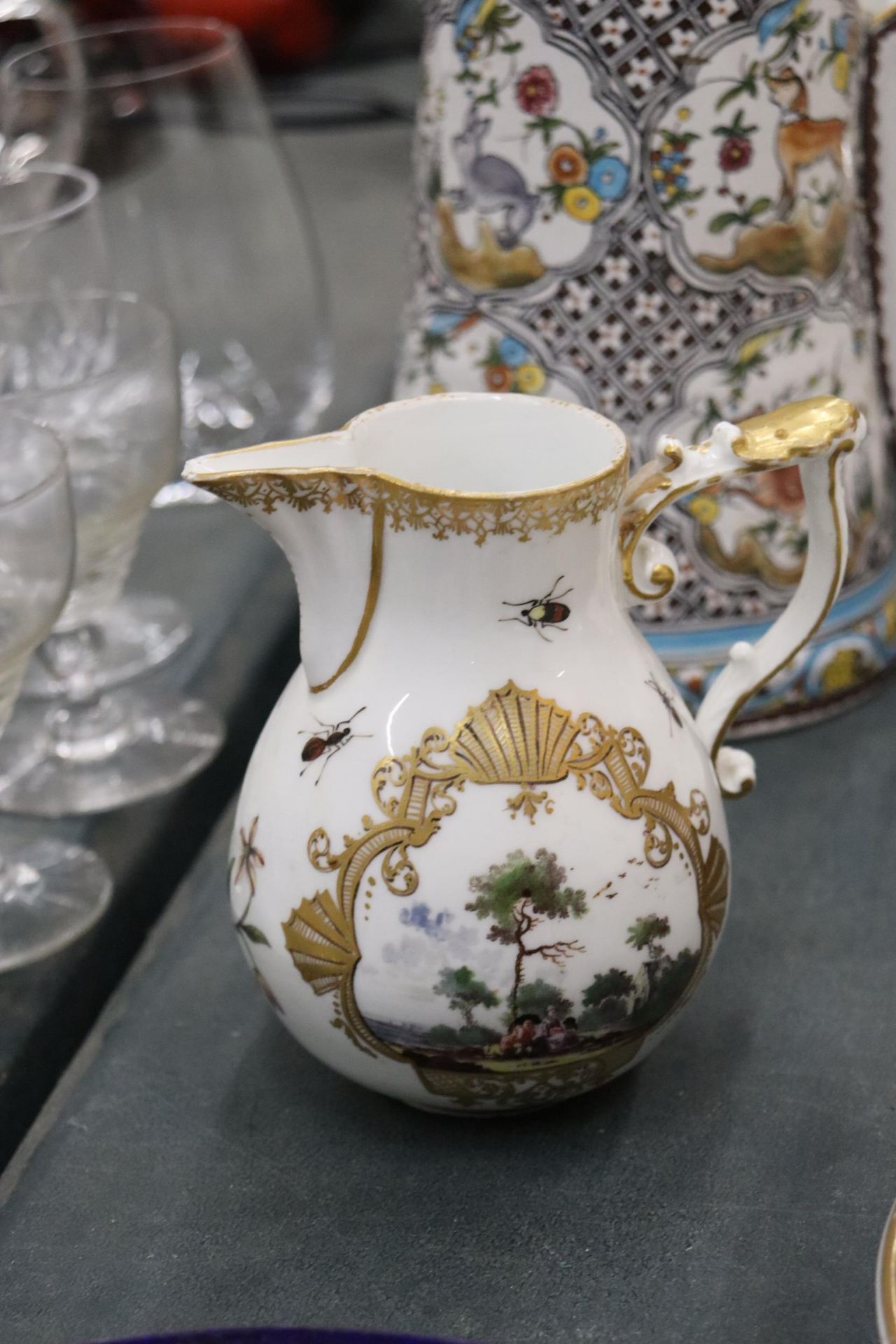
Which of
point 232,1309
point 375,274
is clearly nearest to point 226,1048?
point 232,1309

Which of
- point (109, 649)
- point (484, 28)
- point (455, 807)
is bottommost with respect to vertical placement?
point (109, 649)

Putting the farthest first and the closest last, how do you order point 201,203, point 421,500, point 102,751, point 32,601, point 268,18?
point 268,18 < point 201,203 < point 102,751 < point 32,601 < point 421,500

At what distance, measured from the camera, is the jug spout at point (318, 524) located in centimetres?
35

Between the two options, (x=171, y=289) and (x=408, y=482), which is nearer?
(x=408, y=482)

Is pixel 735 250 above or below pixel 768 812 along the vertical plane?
above

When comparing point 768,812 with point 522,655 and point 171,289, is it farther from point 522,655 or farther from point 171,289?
point 171,289

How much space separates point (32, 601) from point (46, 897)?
0.11 metres

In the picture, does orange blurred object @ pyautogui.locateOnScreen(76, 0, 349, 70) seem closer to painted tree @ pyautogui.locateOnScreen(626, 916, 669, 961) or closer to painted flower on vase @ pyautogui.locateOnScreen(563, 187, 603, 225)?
painted flower on vase @ pyautogui.locateOnScreen(563, 187, 603, 225)

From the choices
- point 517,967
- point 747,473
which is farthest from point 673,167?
point 517,967

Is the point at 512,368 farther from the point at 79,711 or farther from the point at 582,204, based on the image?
the point at 79,711

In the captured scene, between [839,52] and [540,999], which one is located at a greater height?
[839,52]

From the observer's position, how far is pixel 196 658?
0.65 meters

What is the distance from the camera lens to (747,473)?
37cm

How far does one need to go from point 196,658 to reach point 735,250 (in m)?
0.27
